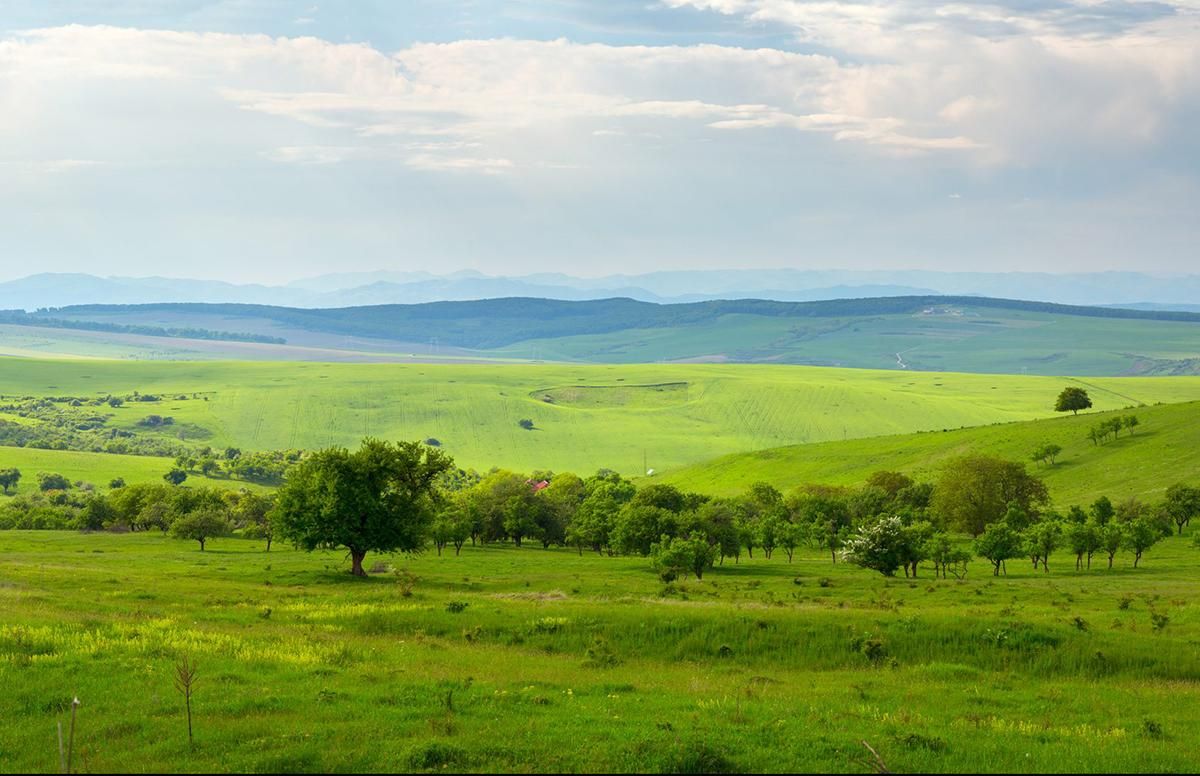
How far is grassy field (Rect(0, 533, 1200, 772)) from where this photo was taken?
1991 centimetres

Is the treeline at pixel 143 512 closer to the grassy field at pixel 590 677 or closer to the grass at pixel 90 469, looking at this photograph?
the grass at pixel 90 469

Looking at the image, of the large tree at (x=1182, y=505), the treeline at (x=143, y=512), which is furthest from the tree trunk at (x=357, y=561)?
the large tree at (x=1182, y=505)

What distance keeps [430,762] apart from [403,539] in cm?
4890

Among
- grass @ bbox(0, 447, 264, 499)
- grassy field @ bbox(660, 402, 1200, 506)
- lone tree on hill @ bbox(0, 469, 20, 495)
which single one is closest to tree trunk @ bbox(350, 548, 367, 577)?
grassy field @ bbox(660, 402, 1200, 506)

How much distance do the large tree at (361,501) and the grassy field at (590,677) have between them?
7.42 meters

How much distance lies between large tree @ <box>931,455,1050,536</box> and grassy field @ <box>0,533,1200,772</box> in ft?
162

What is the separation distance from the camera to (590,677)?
3012 cm

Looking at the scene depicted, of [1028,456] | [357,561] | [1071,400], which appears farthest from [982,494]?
[1071,400]

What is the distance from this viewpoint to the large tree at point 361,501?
65.1 metres

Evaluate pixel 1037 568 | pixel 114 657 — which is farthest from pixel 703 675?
pixel 1037 568

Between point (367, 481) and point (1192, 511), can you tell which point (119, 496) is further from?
point (1192, 511)

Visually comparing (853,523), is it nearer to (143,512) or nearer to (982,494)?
(982,494)

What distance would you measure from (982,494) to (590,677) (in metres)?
86.6

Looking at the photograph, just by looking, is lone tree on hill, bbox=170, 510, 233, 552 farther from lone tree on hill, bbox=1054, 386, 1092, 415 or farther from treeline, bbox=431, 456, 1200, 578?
lone tree on hill, bbox=1054, 386, 1092, 415
